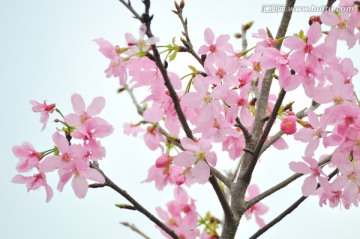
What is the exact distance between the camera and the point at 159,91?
1.74m

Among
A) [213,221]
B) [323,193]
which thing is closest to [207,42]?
[323,193]

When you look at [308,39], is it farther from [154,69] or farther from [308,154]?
[154,69]

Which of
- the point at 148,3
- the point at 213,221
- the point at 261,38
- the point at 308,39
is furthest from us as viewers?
the point at 213,221

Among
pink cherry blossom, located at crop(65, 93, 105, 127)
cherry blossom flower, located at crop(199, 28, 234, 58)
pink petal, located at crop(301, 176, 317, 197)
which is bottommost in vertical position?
pink petal, located at crop(301, 176, 317, 197)

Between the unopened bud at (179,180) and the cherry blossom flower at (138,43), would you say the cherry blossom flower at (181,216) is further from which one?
the cherry blossom flower at (138,43)

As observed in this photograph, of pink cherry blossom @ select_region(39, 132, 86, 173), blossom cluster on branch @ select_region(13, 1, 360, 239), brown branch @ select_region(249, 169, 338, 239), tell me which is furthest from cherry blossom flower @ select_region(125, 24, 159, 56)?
brown branch @ select_region(249, 169, 338, 239)

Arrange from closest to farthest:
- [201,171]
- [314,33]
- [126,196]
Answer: [314,33] < [201,171] < [126,196]

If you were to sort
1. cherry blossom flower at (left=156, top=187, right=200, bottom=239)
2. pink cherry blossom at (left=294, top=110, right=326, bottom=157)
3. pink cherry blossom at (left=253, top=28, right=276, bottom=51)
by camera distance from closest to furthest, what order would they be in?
pink cherry blossom at (left=294, top=110, right=326, bottom=157), pink cherry blossom at (left=253, top=28, right=276, bottom=51), cherry blossom flower at (left=156, top=187, right=200, bottom=239)

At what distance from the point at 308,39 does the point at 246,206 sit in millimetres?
782

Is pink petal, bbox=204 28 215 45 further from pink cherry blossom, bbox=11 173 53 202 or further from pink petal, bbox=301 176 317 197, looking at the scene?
pink cherry blossom, bbox=11 173 53 202

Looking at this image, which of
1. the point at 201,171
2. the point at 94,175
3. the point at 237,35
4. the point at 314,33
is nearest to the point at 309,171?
the point at 201,171

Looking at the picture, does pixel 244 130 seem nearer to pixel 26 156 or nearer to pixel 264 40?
pixel 264 40

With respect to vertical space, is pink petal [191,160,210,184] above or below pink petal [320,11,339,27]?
below

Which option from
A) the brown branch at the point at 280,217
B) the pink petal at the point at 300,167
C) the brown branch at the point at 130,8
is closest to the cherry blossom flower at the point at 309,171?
the pink petal at the point at 300,167
